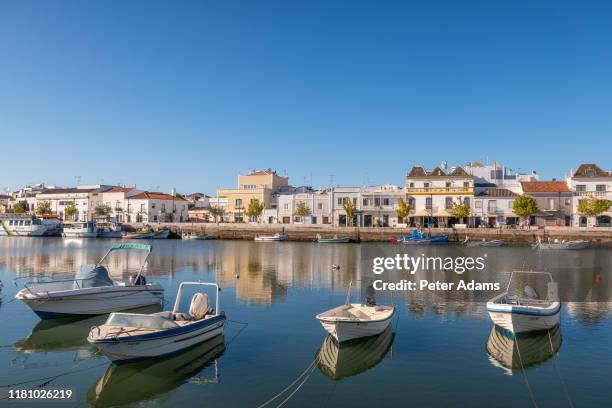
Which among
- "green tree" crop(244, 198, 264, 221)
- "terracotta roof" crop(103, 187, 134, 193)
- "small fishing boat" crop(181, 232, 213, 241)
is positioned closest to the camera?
"small fishing boat" crop(181, 232, 213, 241)

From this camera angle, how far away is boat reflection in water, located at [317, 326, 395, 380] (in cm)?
1476

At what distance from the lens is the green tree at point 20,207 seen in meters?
126

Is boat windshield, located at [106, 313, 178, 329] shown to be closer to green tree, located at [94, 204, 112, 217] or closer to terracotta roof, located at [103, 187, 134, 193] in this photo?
green tree, located at [94, 204, 112, 217]

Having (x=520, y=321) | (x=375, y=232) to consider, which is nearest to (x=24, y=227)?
(x=375, y=232)

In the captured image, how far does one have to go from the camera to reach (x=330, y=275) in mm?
36062

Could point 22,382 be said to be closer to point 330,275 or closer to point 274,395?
→ point 274,395

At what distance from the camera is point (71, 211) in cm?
11462

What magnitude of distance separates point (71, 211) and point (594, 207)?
Result: 109256 millimetres

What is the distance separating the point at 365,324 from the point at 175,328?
6615 mm

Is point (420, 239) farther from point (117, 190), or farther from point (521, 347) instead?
point (117, 190)

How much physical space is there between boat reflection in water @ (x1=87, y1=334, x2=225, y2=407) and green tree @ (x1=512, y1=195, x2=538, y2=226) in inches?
2638

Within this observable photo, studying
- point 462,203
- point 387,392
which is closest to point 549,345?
point 387,392

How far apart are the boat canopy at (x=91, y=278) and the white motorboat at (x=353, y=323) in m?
11.8

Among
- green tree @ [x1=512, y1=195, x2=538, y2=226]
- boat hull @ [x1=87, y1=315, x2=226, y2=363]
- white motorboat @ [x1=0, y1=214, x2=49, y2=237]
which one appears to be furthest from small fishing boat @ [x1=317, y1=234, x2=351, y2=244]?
white motorboat @ [x1=0, y1=214, x2=49, y2=237]
